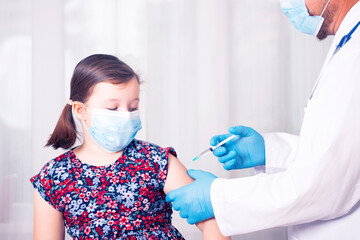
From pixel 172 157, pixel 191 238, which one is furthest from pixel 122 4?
pixel 191 238

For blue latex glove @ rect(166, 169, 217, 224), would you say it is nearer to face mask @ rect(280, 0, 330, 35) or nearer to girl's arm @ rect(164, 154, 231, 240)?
girl's arm @ rect(164, 154, 231, 240)

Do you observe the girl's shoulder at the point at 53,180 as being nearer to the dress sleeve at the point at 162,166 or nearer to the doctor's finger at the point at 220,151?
the dress sleeve at the point at 162,166

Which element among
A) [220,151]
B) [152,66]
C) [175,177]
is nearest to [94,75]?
[175,177]

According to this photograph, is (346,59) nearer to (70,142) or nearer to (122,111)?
(122,111)

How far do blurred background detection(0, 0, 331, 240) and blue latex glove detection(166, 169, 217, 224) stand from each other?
3.18 feet

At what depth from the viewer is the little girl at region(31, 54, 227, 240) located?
1.20 m

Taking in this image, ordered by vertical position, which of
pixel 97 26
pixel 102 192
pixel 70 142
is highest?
pixel 97 26

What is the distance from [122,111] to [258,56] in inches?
46.6

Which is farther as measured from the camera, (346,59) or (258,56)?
(258,56)

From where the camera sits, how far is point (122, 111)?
4.09 feet

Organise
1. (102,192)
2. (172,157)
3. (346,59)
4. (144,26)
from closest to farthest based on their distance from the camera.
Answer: (346,59) < (102,192) < (172,157) < (144,26)

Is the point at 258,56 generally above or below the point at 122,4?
below

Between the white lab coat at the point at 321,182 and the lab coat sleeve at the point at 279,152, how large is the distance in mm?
311

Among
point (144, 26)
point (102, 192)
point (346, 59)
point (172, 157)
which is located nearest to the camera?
point (346, 59)
